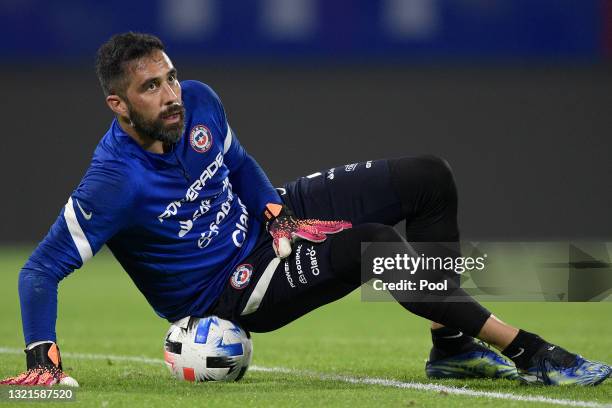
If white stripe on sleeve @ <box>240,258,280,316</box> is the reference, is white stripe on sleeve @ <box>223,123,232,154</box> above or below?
above

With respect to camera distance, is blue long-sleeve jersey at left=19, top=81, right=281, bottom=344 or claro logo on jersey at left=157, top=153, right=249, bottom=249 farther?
claro logo on jersey at left=157, top=153, right=249, bottom=249

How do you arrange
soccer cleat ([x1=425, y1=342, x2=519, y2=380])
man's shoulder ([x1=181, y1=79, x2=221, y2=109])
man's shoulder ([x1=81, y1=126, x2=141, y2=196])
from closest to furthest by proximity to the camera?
man's shoulder ([x1=81, y1=126, x2=141, y2=196])
soccer cleat ([x1=425, y1=342, x2=519, y2=380])
man's shoulder ([x1=181, y1=79, x2=221, y2=109])

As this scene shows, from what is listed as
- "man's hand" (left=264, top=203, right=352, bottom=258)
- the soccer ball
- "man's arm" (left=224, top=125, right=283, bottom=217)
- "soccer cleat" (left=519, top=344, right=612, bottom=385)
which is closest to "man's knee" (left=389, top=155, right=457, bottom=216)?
"man's hand" (left=264, top=203, right=352, bottom=258)

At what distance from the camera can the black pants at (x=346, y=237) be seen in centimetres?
462

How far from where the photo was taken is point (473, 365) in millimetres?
5000

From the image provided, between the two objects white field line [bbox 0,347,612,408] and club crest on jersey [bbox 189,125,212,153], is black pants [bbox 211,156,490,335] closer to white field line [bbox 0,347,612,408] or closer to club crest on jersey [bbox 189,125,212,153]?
white field line [bbox 0,347,612,408]

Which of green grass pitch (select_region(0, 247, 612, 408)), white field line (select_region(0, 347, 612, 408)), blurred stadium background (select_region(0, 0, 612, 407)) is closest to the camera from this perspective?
white field line (select_region(0, 347, 612, 408))

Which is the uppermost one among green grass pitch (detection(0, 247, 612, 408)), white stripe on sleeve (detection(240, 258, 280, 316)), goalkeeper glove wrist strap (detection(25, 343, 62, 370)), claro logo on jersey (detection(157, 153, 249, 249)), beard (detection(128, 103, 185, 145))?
beard (detection(128, 103, 185, 145))

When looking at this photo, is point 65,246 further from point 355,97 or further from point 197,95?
point 355,97

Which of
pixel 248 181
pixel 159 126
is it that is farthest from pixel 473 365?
pixel 159 126

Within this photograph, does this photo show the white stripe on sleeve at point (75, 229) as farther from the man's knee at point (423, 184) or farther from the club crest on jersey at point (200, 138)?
the man's knee at point (423, 184)

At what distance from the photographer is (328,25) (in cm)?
1341

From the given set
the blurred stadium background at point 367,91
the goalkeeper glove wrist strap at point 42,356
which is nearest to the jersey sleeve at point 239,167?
the goalkeeper glove wrist strap at point 42,356

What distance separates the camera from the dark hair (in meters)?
4.75
